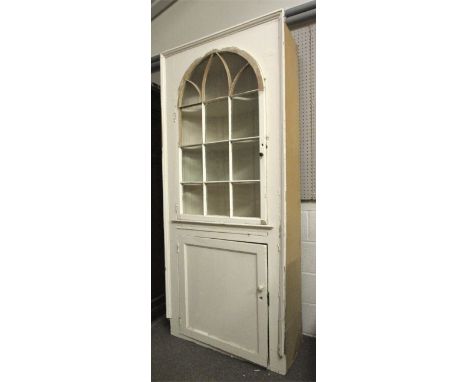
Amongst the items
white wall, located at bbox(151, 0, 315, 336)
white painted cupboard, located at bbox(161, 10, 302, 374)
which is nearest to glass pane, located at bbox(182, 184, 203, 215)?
white painted cupboard, located at bbox(161, 10, 302, 374)

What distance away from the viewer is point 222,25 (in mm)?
1897

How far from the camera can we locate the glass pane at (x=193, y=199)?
1.67 m

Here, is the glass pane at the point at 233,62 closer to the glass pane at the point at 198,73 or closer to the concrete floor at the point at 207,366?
the glass pane at the point at 198,73

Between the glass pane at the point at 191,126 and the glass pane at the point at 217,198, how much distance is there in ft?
1.02

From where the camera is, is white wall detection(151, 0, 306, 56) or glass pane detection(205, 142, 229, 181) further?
white wall detection(151, 0, 306, 56)

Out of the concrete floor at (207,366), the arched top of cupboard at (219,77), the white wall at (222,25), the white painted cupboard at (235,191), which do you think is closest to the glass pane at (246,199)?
the white painted cupboard at (235,191)

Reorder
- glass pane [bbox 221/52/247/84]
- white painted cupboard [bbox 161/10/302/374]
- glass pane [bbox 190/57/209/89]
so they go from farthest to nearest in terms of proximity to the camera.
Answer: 1. glass pane [bbox 190/57/209/89]
2. glass pane [bbox 221/52/247/84]
3. white painted cupboard [bbox 161/10/302/374]

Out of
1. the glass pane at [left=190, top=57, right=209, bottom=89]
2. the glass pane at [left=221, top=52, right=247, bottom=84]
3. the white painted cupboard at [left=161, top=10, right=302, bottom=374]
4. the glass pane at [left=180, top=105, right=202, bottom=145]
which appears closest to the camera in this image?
the white painted cupboard at [left=161, top=10, right=302, bottom=374]

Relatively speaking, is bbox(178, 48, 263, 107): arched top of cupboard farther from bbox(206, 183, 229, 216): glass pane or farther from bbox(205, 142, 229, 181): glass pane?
bbox(206, 183, 229, 216): glass pane

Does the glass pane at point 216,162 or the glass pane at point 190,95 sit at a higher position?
the glass pane at point 190,95

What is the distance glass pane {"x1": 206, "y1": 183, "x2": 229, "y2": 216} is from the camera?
1.60 metres

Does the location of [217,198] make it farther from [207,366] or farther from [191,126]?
[207,366]

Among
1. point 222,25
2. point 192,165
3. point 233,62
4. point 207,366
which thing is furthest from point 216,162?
point 207,366
